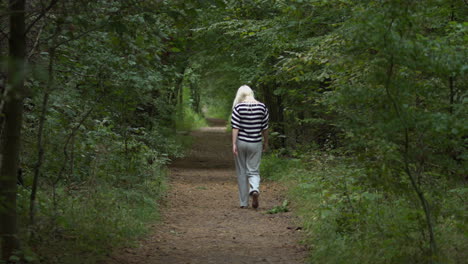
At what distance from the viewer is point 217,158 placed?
21562mm

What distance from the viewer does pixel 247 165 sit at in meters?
9.23

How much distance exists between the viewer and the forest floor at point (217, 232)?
229 inches

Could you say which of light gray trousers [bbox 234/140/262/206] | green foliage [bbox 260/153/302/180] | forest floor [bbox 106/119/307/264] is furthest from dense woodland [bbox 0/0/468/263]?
green foliage [bbox 260/153/302/180]

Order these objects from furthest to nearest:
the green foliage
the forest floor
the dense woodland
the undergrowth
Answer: the green foliage
the forest floor
the undergrowth
the dense woodland

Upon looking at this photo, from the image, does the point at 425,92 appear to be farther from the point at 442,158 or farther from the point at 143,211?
the point at 143,211

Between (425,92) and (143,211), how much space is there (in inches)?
181

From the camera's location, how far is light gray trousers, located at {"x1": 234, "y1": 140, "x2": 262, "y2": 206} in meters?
9.16

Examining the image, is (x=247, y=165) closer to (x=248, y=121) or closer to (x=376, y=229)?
(x=248, y=121)

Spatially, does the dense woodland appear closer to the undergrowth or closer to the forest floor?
the undergrowth

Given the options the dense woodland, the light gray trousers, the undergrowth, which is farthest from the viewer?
the light gray trousers

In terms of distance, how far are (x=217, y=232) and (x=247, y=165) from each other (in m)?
2.15

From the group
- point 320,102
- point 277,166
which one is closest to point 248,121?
point 320,102

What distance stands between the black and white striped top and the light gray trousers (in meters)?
0.12

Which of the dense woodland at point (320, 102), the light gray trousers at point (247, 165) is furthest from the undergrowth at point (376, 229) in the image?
the light gray trousers at point (247, 165)
